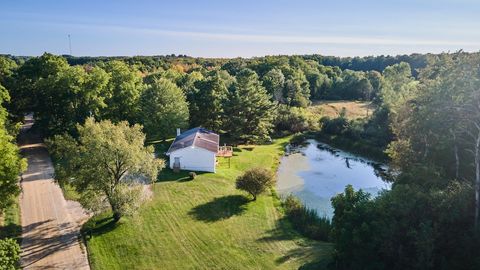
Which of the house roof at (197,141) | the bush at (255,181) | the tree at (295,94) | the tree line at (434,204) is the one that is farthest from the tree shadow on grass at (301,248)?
the tree at (295,94)

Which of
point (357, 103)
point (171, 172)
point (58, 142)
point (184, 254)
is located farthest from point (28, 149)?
point (357, 103)

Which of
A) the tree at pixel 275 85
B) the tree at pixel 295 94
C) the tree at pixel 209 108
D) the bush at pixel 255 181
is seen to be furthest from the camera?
the tree at pixel 295 94

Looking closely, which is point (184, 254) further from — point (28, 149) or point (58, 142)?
point (28, 149)

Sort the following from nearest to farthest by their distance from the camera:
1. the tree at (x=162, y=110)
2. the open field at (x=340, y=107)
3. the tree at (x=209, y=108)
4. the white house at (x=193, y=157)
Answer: the white house at (x=193, y=157)
the tree at (x=162, y=110)
the tree at (x=209, y=108)
the open field at (x=340, y=107)

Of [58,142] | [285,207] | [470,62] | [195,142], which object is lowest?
[285,207]

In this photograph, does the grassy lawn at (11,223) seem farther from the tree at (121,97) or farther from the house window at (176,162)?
the tree at (121,97)

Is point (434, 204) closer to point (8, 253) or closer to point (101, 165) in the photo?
point (8, 253)
